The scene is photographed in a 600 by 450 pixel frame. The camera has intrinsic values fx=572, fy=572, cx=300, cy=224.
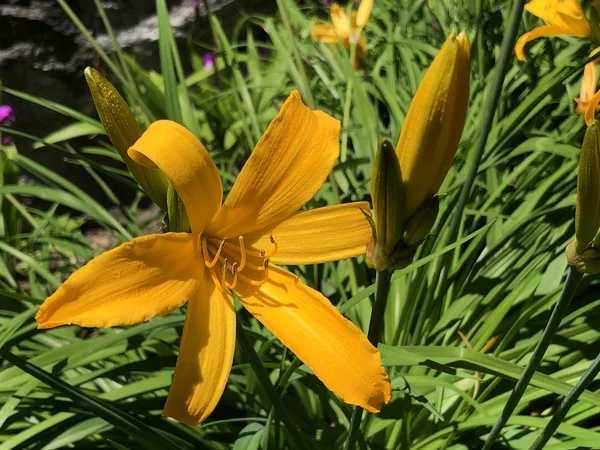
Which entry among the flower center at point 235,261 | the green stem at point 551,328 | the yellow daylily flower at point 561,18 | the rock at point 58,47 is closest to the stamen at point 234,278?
the flower center at point 235,261

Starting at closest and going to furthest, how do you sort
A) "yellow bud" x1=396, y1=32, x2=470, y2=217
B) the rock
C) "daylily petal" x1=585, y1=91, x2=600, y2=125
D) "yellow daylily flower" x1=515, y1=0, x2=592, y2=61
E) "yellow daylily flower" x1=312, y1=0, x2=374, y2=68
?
"yellow bud" x1=396, y1=32, x2=470, y2=217, "daylily petal" x1=585, y1=91, x2=600, y2=125, "yellow daylily flower" x1=515, y1=0, x2=592, y2=61, "yellow daylily flower" x1=312, y1=0, x2=374, y2=68, the rock

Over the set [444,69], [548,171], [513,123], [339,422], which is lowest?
[339,422]

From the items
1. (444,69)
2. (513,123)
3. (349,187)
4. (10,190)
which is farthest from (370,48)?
(444,69)

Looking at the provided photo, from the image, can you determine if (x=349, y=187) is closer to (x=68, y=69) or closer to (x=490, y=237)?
(x=490, y=237)

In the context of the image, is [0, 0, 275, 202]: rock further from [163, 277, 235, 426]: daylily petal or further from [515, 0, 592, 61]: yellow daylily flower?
[163, 277, 235, 426]: daylily petal

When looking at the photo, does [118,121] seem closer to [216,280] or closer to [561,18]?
[216,280]

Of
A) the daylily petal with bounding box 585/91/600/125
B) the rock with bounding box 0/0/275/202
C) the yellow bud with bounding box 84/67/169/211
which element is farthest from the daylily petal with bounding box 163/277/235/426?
the rock with bounding box 0/0/275/202
